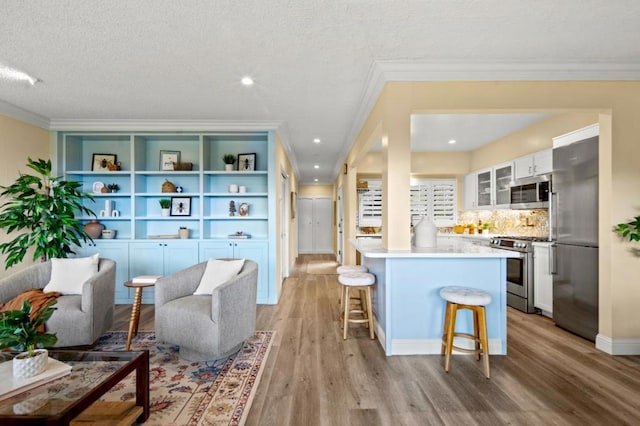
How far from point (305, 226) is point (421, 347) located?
7.52 m

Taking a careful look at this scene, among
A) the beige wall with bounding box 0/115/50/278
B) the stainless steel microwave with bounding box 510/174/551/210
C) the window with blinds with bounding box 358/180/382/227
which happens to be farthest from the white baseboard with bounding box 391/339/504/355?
the beige wall with bounding box 0/115/50/278

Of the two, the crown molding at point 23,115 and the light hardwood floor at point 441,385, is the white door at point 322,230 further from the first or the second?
the crown molding at point 23,115

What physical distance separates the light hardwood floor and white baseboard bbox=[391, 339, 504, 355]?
0.07m

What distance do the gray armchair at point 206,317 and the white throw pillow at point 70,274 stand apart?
3.19ft

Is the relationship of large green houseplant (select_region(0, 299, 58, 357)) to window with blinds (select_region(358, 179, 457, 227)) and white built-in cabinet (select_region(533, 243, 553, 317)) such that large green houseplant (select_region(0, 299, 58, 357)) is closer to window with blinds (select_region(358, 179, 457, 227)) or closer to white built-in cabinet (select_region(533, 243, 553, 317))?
white built-in cabinet (select_region(533, 243, 553, 317))

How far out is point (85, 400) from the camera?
1.37m

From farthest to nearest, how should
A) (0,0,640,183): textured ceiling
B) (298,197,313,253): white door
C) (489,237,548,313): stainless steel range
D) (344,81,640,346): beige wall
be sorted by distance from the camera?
1. (298,197,313,253): white door
2. (489,237,548,313): stainless steel range
3. (344,81,640,346): beige wall
4. (0,0,640,183): textured ceiling

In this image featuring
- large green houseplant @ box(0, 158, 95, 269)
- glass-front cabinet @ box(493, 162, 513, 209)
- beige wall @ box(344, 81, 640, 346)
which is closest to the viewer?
beige wall @ box(344, 81, 640, 346)

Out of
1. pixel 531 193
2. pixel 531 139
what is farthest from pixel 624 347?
pixel 531 139

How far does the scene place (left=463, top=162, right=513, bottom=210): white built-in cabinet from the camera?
15.7 ft

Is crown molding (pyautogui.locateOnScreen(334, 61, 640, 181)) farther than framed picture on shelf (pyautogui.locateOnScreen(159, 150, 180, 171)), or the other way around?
framed picture on shelf (pyautogui.locateOnScreen(159, 150, 180, 171))

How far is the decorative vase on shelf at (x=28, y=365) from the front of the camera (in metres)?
1.54

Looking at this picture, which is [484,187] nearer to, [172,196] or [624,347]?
[624,347]

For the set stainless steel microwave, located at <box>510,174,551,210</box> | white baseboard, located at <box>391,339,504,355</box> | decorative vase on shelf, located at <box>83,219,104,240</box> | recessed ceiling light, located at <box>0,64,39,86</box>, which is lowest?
white baseboard, located at <box>391,339,504,355</box>
